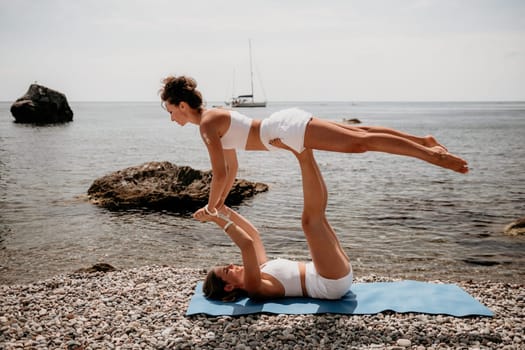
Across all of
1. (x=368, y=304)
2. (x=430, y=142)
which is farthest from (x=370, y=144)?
(x=368, y=304)

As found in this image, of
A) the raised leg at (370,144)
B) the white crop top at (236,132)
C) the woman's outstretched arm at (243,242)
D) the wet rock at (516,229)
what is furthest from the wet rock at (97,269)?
the wet rock at (516,229)

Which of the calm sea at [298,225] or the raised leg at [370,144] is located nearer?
the raised leg at [370,144]

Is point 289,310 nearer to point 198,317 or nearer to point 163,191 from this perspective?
point 198,317

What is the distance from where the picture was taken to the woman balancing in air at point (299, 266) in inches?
214

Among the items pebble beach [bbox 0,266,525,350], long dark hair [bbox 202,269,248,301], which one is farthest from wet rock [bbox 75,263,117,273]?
long dark hair [bbox 202,269,248,301]

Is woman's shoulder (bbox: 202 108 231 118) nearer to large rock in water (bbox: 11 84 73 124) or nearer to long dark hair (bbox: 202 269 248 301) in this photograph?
long dark hair (bbox: 202 269 248 301)

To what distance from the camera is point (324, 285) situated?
578 cm

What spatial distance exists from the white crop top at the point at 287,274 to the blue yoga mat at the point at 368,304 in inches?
4.5

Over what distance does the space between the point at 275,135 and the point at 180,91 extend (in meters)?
1.36

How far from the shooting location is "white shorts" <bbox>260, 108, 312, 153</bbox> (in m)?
5.50

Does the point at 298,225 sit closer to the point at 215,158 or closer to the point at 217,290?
the point at 217,290

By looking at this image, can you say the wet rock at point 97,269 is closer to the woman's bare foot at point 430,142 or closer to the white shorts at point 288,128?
the white shorts at point 288,128

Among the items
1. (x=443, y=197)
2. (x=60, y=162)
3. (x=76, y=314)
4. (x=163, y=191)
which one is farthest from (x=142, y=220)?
(x=60, y=162)

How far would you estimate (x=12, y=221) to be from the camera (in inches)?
527
